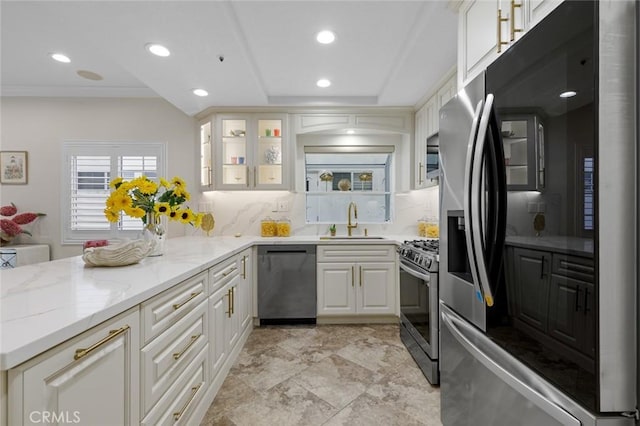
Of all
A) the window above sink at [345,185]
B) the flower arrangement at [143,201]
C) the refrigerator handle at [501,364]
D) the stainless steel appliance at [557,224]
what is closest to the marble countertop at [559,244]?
the stainless steel appliance at [557,224]

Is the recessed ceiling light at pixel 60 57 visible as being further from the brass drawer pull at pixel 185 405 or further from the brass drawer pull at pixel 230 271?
the brass drawer pull at pixel 185 405

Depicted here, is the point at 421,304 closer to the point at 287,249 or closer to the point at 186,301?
the point at 287,249

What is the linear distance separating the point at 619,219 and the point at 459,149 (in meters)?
0.67

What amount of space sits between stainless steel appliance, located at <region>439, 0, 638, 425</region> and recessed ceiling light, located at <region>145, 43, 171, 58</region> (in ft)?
7.23

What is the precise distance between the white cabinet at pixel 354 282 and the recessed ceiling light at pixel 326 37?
6.36 feet

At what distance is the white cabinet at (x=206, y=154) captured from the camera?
355 cm

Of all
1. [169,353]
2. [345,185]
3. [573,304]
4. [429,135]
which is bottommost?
[169,353]

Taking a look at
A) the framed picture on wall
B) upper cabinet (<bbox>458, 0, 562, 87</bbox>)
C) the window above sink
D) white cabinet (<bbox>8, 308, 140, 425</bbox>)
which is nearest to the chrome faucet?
the window above sink

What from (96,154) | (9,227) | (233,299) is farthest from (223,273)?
(9,227)

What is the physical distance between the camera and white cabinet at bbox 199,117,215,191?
3548 mm

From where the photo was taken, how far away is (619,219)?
689 mm

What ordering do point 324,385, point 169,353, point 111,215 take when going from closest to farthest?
1. point 169,353
2. point 111,215
3. point 324,385

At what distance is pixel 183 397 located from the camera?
4.68ft

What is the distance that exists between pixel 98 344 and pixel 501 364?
1323mm
